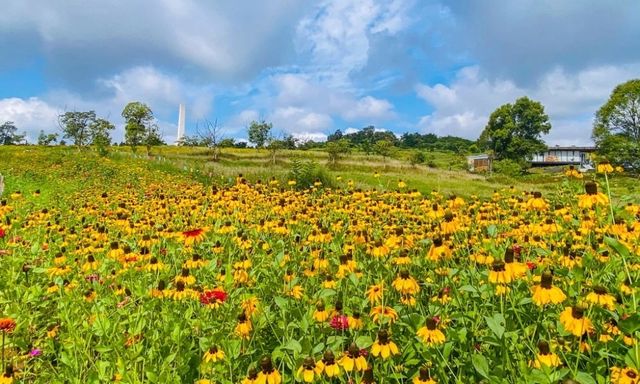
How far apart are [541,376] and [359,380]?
0.80m

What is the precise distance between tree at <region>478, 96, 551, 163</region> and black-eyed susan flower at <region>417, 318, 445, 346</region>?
240 feet

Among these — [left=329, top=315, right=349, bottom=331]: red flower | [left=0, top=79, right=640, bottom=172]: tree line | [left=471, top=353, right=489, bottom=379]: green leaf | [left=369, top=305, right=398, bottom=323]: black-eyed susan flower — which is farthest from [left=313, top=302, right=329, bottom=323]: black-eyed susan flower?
[left=0, top=79, right=640, bottom=172]: tree line

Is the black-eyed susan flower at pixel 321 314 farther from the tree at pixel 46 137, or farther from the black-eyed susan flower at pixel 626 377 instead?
→ the tree at pixel 46 137

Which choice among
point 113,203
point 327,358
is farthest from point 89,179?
point 327,358

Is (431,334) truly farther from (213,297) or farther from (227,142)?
(227,142)

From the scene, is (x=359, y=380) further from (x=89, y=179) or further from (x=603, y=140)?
(x=603, y=140)

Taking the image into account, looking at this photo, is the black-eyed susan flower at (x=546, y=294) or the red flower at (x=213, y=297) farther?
the red flower at (x=213, y=297)

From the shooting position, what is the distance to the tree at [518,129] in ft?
229

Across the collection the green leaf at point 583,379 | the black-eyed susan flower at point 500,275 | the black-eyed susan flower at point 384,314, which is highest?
the black-eyed susan flower at point 500,275

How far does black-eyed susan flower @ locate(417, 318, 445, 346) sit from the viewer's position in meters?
2.21

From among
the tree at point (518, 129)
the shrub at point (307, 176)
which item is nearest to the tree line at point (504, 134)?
the tree at point (518, 129)

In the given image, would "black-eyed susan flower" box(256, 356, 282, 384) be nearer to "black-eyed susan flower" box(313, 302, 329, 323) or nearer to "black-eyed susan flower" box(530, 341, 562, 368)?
"black-eyed susan flower" box(313, 302, 329, 323)

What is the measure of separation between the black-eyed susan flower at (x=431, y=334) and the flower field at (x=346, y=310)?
11 mm

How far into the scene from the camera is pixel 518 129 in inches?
2864
